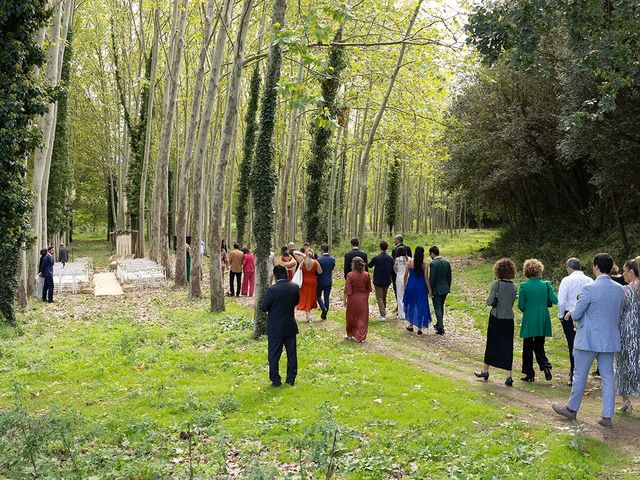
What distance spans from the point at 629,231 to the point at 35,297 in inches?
877

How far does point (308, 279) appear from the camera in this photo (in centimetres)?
1553

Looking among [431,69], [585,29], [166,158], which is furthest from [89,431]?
[166,158]

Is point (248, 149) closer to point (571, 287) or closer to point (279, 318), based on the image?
point (279, 318)

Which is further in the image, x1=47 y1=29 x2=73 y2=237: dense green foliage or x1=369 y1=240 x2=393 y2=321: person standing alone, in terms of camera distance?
x1=47 y1=29 x2=73 y2=237: dense green foliage

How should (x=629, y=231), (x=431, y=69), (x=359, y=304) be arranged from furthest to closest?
(x=629, y=231) < (x=431, y=69) < (x=359, y=304)

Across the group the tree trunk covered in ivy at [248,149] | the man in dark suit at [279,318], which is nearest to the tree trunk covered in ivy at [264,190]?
the man in dark suit at [279,318]

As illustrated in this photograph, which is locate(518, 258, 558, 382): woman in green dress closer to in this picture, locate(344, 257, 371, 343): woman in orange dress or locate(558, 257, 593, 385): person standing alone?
locate(558, 257, 593, 385): person standing alone

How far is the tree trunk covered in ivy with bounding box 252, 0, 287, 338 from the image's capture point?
12992mm

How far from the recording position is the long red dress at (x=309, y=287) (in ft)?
50.9

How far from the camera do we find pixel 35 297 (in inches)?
843

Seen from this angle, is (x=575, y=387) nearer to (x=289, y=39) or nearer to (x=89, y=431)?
(x=289, y=39)

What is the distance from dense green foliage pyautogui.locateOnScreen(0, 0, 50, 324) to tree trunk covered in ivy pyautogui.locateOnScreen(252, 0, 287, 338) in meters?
5.56

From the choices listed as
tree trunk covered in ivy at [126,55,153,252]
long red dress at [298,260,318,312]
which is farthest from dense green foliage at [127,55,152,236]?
long red dress at [298,260,318,312]

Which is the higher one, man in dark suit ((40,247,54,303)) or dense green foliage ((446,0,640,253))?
dense green foliage ((446,0,640,253))
